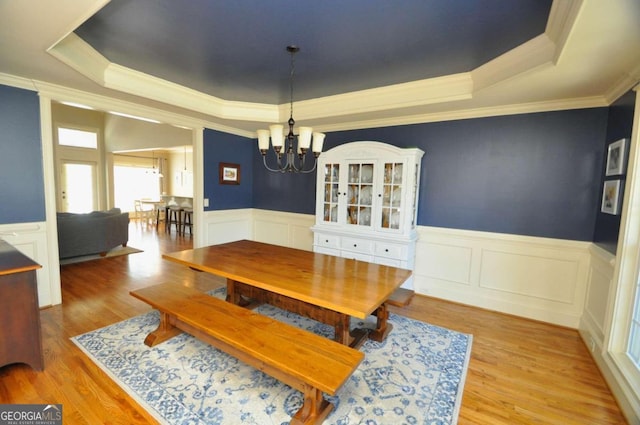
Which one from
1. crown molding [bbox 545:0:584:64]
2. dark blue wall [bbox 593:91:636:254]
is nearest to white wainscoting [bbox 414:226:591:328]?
dark blue wall [bbox 593:91:636:254]

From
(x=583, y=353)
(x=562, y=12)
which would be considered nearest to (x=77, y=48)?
(x=562, y=12)

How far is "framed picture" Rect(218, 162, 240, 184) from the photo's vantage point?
4.64 metres

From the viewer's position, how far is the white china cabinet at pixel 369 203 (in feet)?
11.1

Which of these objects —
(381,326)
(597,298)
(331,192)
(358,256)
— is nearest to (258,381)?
(381,326)

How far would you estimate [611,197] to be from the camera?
7.91ft

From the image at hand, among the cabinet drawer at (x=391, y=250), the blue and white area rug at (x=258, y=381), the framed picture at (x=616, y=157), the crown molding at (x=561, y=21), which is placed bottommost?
the blue and white area rug at (x=258, y=381)

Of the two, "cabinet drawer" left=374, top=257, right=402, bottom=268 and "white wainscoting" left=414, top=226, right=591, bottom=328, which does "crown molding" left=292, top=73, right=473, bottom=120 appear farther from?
"cabinet drawer" left=374, top=257, right=402, bottom=268

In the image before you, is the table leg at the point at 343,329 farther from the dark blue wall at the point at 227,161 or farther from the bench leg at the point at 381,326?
the dark blue wall at the point at 227,161

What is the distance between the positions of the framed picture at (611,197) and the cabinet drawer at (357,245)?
2183 millimetres

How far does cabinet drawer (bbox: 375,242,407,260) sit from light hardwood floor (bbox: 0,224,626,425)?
611 mm

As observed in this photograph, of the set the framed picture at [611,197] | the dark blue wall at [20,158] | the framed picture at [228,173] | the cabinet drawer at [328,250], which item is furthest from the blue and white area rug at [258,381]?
the framed picture at [228,173]

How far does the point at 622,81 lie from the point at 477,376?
2.56m

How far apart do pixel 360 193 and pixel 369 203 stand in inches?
7.0

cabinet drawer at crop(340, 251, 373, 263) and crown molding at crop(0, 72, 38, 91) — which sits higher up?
crown molding at crop(0, 72, 38, 91)
